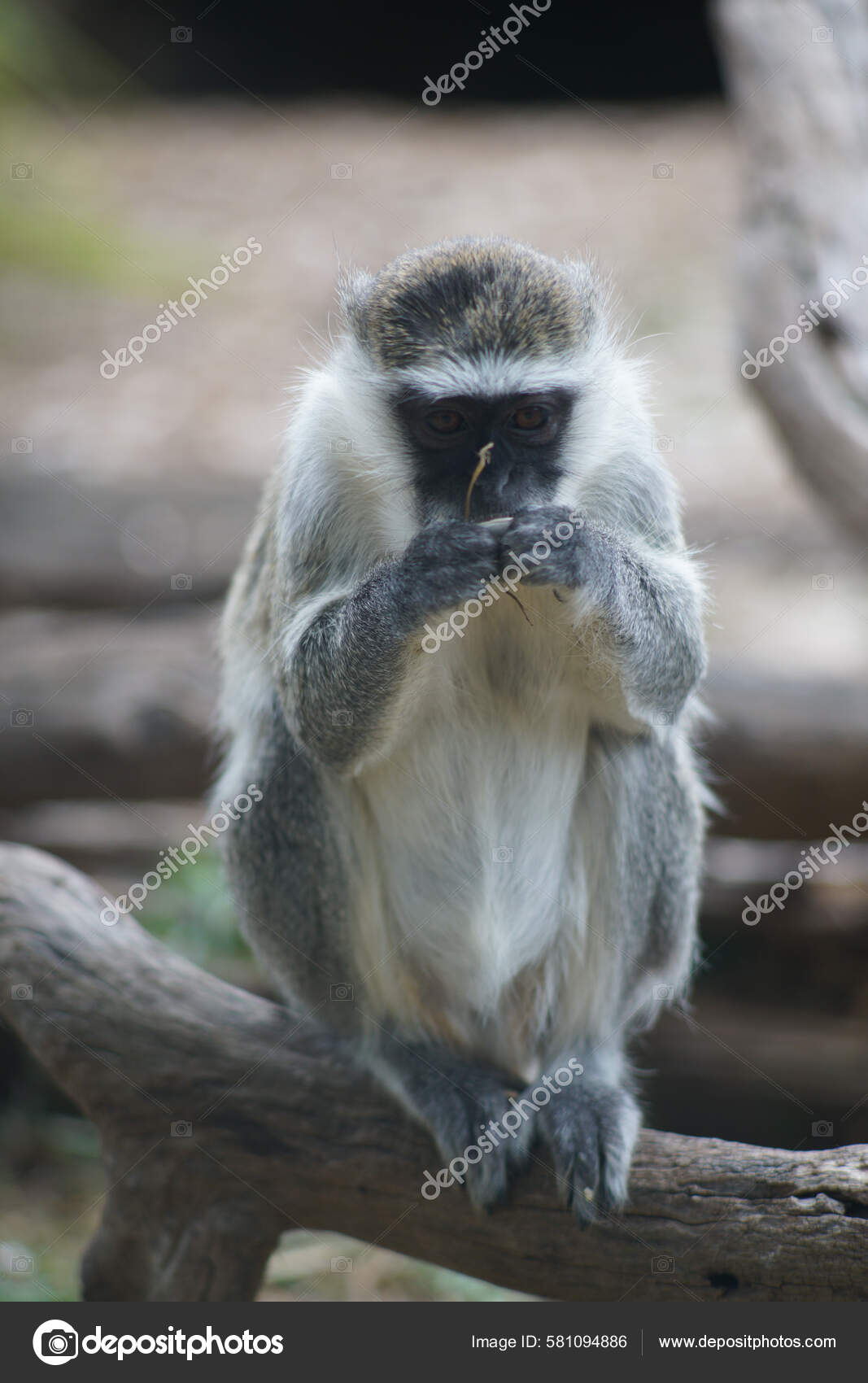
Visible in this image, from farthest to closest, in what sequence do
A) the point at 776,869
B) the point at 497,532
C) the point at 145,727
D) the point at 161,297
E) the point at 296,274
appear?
the point at 296,274, the point at 161,297, the point at 776,869, the point at 145,727, the point at 497,532

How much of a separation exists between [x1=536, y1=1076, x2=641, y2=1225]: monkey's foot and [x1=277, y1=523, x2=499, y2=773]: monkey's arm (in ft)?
4.39

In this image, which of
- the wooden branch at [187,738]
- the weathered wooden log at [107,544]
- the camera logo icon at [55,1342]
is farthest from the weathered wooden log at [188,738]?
the camera logo icon at [55,1342]

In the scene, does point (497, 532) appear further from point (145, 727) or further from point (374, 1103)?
point (145, 727)

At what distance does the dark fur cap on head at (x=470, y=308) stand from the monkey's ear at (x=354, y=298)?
38mm

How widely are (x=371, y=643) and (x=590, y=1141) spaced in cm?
171

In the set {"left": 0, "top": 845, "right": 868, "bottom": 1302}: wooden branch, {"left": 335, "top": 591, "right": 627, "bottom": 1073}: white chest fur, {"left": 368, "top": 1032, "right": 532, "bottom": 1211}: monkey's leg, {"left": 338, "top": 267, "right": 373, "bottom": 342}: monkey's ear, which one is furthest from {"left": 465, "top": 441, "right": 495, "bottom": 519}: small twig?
{"left": 0, "top": 845, "right": 868, "bottom": 1302}: wooden branch

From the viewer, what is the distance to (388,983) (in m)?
4.50

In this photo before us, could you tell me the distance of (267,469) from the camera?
35.8ft

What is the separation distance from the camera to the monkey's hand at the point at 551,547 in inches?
139

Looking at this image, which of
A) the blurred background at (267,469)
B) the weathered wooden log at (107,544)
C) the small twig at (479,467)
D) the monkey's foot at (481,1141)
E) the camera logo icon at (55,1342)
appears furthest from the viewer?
the weathered wooden log at (107,544)

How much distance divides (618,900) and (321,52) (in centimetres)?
1710

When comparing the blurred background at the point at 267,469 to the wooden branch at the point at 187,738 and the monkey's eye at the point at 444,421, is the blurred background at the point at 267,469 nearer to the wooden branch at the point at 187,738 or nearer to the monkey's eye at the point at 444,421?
the wooden branch at the point at 187,738

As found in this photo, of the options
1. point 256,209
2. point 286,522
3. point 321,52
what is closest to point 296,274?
point 256,209

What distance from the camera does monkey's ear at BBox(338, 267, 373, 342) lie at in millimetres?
4262
